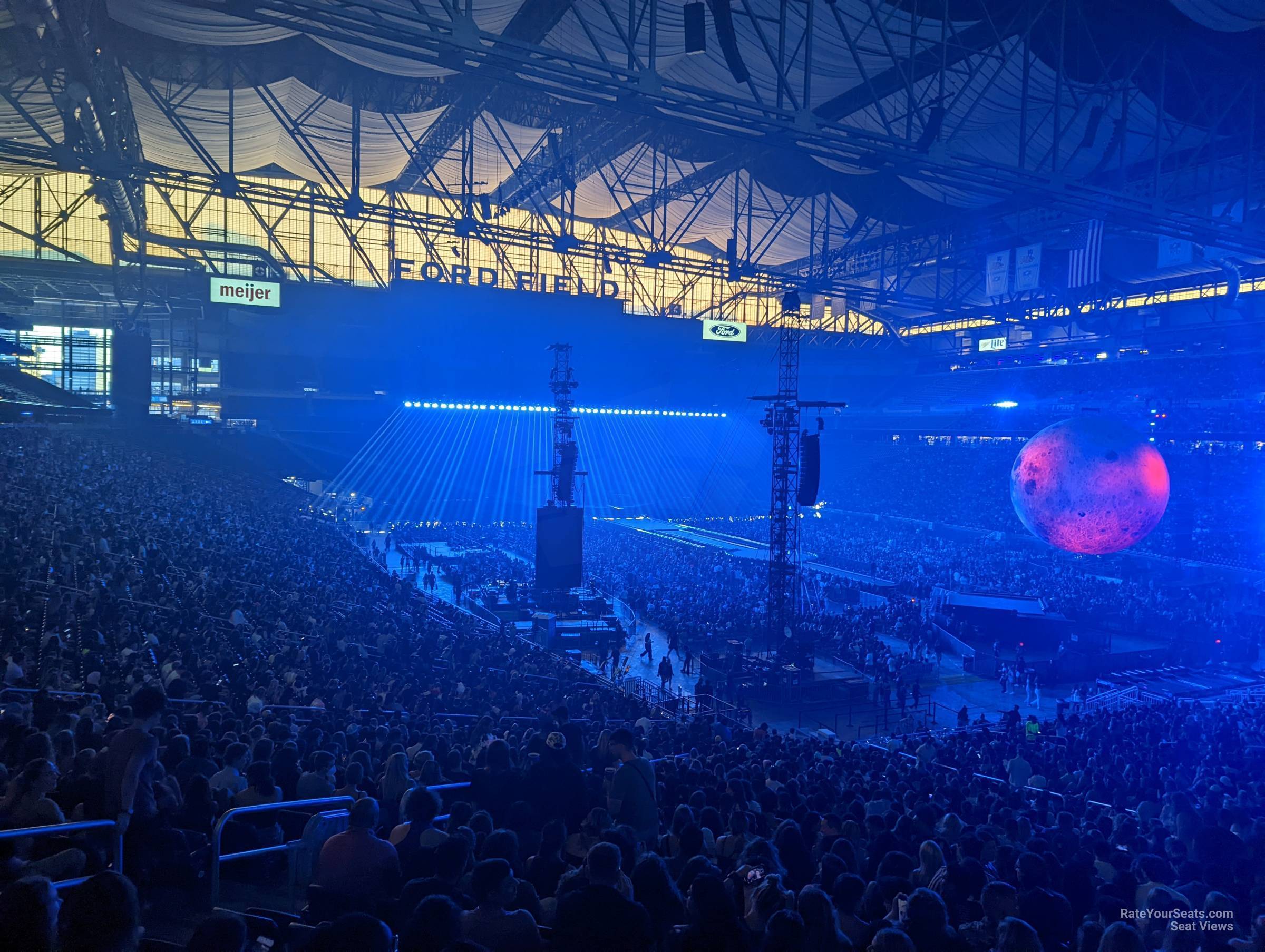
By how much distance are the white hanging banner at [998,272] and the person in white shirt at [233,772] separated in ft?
61.8

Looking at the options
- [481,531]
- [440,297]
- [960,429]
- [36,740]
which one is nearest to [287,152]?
[440,297]

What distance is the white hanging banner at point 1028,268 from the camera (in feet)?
60.0

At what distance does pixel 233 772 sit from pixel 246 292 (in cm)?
1305

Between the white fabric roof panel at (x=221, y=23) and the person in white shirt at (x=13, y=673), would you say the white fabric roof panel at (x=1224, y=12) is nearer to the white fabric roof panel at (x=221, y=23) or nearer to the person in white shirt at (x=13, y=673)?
the white fabric roof panel at (x=221, y=23)

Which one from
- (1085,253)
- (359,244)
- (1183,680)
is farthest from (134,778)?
(359,244)

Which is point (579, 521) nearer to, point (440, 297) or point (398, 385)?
point (440, 297)

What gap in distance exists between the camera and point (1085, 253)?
17016mm

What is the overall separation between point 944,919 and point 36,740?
167 inches

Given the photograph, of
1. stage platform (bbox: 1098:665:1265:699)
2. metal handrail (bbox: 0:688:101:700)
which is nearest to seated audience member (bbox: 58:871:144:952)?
metal handrail (bbox: 0:688:101:700)

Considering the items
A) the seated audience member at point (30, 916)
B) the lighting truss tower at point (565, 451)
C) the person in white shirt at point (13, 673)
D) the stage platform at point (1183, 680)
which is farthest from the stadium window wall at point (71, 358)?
the stage platform at point (1183, 680)

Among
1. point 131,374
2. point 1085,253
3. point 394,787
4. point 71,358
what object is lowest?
point 394,787

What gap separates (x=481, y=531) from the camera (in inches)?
1394

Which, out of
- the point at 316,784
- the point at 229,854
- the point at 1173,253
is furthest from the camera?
the point at 1173,253

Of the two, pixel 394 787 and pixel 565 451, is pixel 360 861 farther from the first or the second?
pixel 565 451
